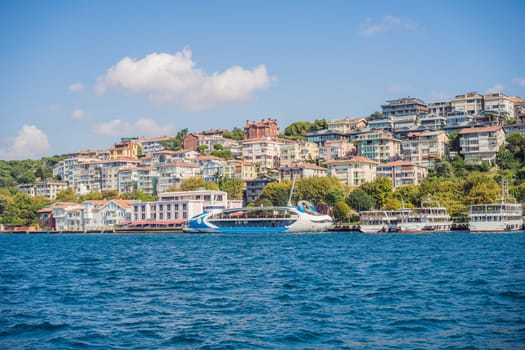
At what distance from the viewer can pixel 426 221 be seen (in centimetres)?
7694

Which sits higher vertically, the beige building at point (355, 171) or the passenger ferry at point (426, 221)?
the beige building at point (355, 171)

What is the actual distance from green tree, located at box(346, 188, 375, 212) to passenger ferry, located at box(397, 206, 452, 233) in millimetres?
10325

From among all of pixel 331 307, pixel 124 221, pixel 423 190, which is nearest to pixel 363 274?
pixel 331 307

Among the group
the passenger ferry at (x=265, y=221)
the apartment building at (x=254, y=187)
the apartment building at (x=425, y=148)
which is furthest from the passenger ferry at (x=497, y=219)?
the apartment building at (x=254, y=187)

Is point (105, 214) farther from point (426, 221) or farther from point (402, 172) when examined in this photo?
point (426, 221)

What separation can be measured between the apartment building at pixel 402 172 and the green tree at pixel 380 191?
1010 cm

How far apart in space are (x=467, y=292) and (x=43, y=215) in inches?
4283

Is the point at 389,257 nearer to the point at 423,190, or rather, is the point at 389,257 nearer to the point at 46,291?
the point at 46,291

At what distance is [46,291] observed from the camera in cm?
2684

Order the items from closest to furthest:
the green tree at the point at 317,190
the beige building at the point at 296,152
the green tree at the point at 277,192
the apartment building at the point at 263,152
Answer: the green tree at the point at 317,190 → the green tree at the point at 277,192 → the beige building at the point at 296,152 → the apartment building at the point at 263,152

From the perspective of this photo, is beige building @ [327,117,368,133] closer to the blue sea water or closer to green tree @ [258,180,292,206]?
green tree @ [258,180,292,206]

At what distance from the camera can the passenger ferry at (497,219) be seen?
235 ft

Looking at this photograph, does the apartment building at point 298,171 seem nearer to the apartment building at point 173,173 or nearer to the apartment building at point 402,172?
the apartment building at point 402,172

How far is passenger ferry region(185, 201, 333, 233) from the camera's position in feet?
290
